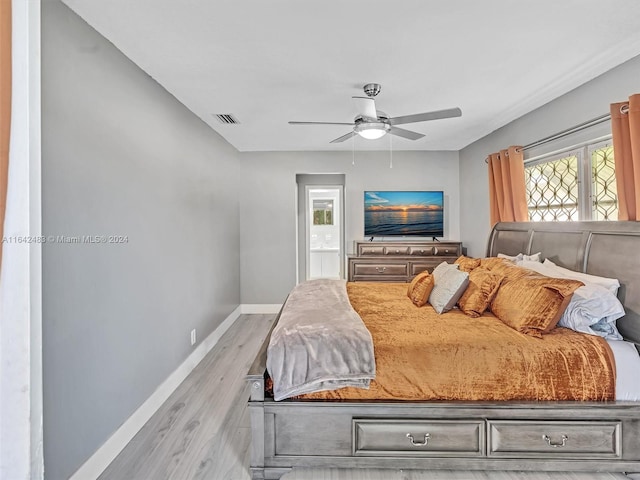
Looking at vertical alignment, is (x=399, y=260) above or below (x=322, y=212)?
below

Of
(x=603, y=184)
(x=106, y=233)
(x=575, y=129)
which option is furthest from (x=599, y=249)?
(x=106, y=233)

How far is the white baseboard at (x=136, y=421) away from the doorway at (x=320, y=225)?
92.4 inches

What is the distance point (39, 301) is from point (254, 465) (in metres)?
1.38

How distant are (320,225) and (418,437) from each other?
4616 mm

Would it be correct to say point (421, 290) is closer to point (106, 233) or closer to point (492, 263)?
point (492, 263)

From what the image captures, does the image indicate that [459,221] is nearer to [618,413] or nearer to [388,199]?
[388,199]

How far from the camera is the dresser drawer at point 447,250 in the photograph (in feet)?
16.1

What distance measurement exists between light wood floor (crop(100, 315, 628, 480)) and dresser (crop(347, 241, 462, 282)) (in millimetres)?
2242

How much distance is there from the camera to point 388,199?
17.4ft

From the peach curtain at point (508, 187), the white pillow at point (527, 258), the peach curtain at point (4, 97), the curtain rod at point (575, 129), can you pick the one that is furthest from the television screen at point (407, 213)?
the peach curtain at point (4, 97)

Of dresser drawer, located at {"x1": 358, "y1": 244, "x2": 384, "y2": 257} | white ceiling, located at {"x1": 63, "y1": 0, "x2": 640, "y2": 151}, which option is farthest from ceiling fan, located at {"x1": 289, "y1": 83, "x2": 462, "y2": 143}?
dresser drawer, located at {"x1": 358, "y1": 244, "x2": 384, "y2": 257}

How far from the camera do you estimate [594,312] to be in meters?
2.03

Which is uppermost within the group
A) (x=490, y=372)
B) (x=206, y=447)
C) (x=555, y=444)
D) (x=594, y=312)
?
(x=594, y=312)

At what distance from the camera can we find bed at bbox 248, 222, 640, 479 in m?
1.88
